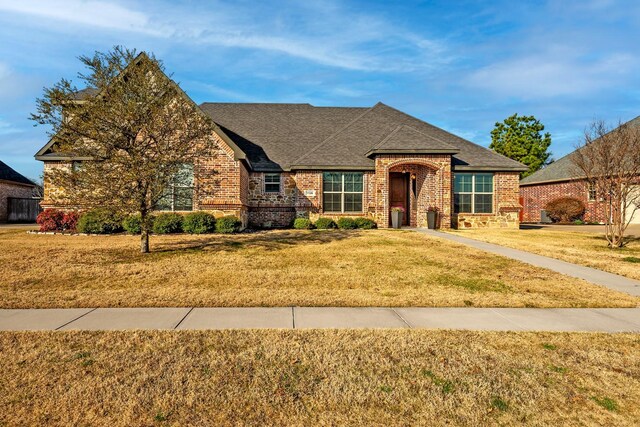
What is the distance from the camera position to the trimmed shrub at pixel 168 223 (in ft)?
53.3

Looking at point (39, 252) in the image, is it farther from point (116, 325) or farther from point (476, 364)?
point (476, 364)

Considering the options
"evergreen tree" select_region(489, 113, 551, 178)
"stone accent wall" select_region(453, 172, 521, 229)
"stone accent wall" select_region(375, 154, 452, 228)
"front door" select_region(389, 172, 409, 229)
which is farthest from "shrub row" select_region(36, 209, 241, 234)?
"evergreen tree" select_region(489, 113, 551, 178)

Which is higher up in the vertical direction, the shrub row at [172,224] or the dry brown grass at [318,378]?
the shrub row at [172,224]

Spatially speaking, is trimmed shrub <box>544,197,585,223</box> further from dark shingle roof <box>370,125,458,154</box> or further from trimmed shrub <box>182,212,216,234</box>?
trimmed shrub <box>182,212,216,234</box>

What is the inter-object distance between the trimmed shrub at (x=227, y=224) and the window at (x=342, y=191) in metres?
6.09

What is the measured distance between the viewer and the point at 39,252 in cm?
1104

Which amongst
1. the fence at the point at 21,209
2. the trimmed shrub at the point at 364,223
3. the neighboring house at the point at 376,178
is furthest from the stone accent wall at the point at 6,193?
the trimmed shrub at the point at 364,223

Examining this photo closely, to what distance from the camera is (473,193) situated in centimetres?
2148

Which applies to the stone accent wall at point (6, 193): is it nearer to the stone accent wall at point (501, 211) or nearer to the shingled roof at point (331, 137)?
the shingled roof at point (331, 137)

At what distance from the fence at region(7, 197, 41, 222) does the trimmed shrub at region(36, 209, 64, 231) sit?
15.0 metres

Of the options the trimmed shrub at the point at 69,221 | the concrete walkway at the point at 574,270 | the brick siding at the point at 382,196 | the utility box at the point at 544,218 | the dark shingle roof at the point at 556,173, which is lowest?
the concrete walkway at the point at 574,270

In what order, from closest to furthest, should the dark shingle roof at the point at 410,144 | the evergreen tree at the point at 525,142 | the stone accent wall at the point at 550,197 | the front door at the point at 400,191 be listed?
the dark shingle roof at the point at 410,144, the front door at the point at 400,191, the stone accent wall at the point at 550,197, the evergreen tree at the point at 525,142

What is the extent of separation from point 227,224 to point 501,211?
54.2 feet

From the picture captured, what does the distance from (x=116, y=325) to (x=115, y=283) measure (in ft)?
9.92
